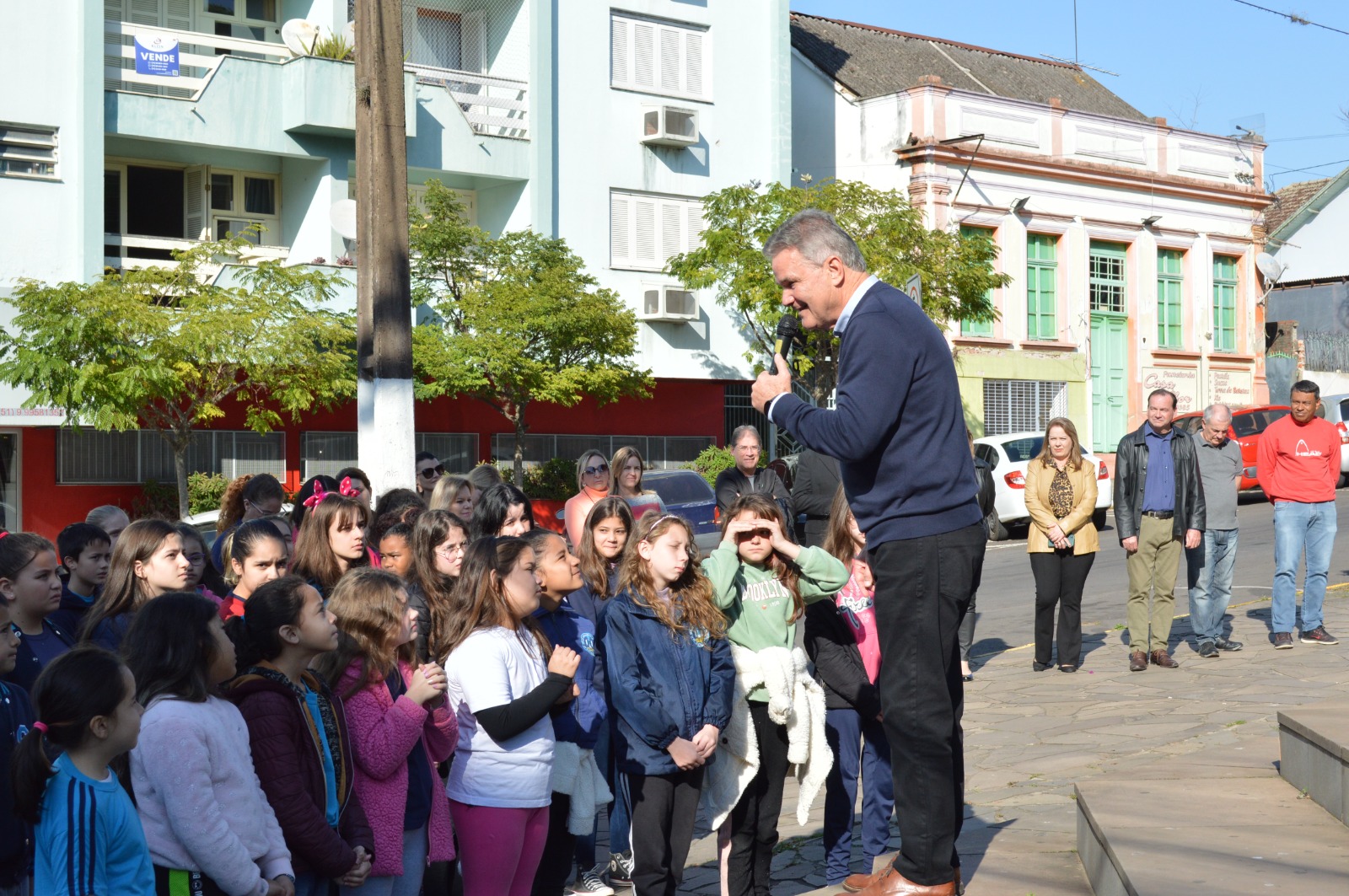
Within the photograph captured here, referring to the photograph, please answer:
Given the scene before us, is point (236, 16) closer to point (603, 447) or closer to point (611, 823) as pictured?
point (603, 447)

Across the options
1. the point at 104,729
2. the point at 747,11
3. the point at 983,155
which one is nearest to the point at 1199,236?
the point at 983,155

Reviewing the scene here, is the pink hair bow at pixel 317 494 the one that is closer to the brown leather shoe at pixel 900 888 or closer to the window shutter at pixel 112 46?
the brown leather shoe at pixel 900 888

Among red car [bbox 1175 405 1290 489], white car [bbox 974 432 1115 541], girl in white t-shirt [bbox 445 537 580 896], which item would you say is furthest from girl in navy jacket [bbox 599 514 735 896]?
Result: red car [bbox 1175 405 1290 489]

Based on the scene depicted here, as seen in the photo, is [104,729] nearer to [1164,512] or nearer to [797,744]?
[797,744]

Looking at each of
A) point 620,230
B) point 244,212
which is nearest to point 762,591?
point 244,212

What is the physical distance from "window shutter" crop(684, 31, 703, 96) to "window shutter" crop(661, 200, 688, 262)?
2.39 m

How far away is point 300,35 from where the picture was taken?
82.6 ft

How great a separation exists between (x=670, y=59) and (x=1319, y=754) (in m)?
25.6

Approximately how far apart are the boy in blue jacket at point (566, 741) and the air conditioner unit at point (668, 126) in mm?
23069

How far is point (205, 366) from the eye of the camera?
21.4 meters

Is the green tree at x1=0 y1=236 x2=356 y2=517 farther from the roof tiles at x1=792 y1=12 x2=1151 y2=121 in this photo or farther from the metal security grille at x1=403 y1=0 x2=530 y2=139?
the roof tiles at x1=792 y1=12 x2=1151 y2=121

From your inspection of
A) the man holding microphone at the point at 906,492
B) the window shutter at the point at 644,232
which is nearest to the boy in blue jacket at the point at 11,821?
the man holding microphone at the point at 906,492

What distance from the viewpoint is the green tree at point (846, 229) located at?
27.0 meters

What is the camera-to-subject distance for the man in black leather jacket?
11242mm
